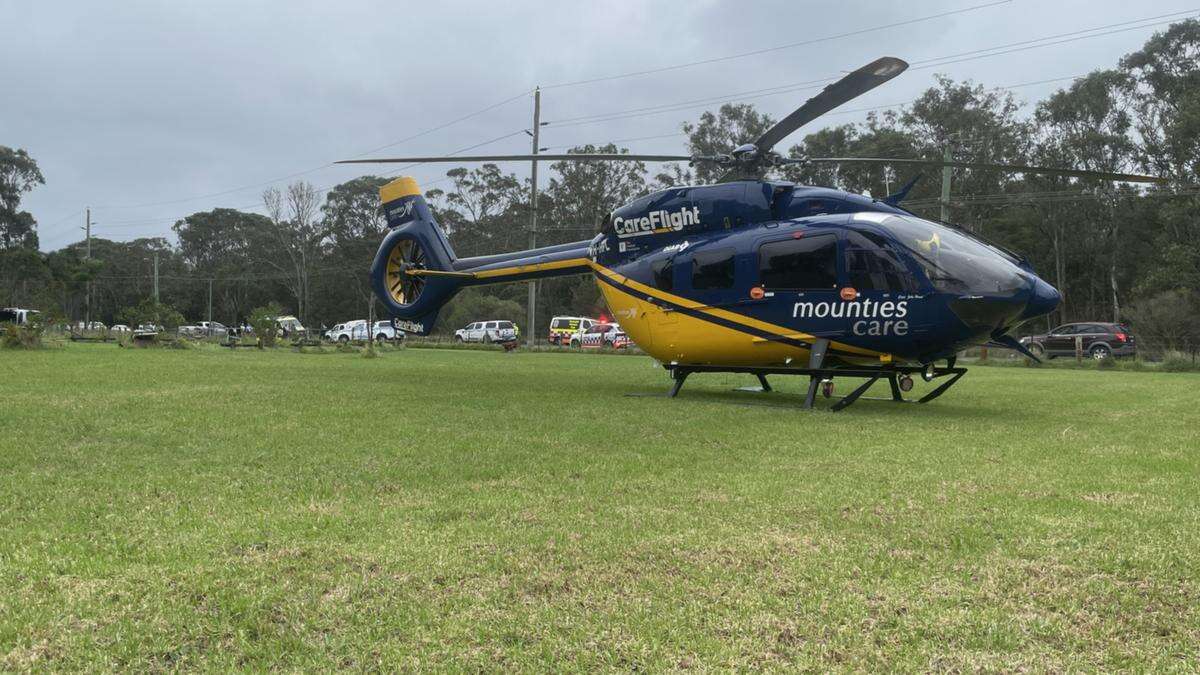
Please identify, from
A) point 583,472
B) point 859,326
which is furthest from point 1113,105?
point 583,472

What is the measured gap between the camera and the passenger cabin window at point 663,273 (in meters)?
10.0

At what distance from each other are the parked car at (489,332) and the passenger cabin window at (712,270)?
30372 millimetres

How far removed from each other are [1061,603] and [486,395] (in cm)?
721

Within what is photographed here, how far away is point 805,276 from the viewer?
8734 millimetres

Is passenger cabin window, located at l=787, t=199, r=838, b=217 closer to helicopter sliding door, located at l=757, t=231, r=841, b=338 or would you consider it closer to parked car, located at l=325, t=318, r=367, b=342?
helicopter sliding door, located at l=757, t=231, r=841, b=338

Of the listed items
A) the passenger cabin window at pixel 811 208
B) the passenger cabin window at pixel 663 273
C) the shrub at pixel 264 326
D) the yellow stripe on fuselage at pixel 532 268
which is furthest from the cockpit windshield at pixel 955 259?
the shrub at pixel 264 326

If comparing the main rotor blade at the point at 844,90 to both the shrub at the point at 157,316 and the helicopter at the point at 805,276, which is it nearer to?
the helicopter at the point at 805,276

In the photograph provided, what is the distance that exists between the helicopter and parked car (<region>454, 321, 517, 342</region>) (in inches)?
1130

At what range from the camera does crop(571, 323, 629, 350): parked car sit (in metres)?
31.4

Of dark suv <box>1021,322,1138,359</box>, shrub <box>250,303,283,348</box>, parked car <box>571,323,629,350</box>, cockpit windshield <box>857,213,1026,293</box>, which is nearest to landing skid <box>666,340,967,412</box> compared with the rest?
cockpit windshield <box>857,213,1026,293</box>

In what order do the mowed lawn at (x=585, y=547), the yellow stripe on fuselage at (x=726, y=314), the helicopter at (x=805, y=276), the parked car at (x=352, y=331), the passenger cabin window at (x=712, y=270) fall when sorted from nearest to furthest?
the mowed lawn at (x=585, y=547) < the helicopter at (x=805, y=276) < the yellow stripe on fuselage at (x=726, y=314) < the passenger cabin window at (x=712, y=270) < the parked car at (x=352, y=331)

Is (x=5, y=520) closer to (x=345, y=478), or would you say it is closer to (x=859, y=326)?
(x=345, y=478)

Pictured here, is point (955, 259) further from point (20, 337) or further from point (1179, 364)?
point (20, 337)

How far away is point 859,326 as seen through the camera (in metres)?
8.48
